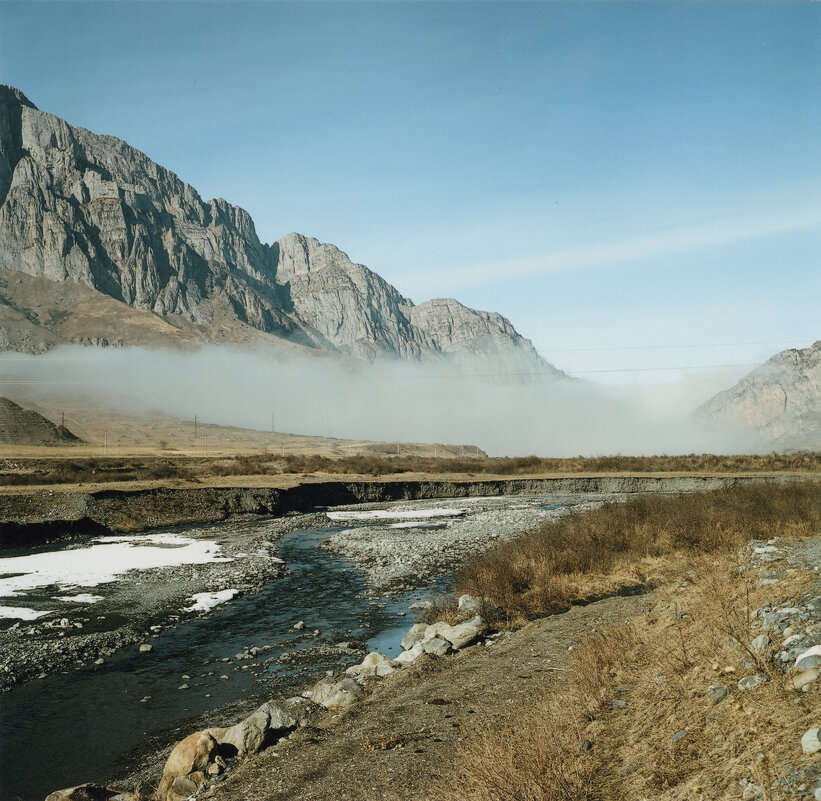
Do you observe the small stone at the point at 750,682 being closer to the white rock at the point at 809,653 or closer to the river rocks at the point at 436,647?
the white rock at the point at 809,653

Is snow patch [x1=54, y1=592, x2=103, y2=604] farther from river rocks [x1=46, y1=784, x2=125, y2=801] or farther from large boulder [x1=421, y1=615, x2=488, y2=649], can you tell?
river rocks [x1=46, y1=784, x2=125, y2=801]

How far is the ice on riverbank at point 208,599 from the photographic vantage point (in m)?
20.5

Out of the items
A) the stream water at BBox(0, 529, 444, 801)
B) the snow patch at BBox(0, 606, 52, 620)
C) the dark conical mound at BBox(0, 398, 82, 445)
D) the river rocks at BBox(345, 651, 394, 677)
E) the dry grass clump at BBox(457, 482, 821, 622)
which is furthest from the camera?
the dark conical mound at BBox(0, 398, 82, 445)

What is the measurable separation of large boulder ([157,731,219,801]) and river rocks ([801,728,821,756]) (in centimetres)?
836

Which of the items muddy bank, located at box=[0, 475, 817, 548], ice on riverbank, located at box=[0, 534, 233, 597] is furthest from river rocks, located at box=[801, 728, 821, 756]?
muddy bank, located at box=[0, 475, 817, 548]

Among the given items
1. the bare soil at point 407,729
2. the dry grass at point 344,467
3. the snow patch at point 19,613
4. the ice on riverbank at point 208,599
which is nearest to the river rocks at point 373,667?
the bare soil at point 407,729

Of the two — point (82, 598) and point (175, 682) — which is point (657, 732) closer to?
point (175, 682)

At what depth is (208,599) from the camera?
21.7m

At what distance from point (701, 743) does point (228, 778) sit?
265 inches

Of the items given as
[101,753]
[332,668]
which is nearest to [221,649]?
[332,668]

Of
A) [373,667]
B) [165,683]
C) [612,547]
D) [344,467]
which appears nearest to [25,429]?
[344,467]

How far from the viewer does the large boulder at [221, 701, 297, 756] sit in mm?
10141

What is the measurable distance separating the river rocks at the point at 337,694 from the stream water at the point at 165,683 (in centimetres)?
162

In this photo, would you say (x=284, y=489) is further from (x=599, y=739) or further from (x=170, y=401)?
(x=170, y=401)
